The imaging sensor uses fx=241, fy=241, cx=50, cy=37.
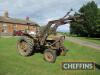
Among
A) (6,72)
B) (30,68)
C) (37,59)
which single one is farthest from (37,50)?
(6,72)

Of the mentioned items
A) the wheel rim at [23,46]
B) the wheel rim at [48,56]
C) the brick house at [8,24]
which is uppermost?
the brick house at [8,24]

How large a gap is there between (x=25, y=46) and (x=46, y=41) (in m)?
1.77

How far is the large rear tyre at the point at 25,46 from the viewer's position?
1911cm

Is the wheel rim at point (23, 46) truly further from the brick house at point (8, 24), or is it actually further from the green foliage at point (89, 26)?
the green foliage at point (89, 26)

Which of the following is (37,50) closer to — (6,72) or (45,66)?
(45,66)

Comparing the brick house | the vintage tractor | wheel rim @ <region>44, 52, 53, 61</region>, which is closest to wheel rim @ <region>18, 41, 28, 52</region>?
the vintage tractor

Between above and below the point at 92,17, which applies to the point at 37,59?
below

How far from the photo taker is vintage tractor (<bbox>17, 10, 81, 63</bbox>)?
1808cm

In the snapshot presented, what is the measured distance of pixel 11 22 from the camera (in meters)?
63.3

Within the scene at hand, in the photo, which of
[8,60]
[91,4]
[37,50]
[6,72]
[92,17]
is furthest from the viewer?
[91,4]

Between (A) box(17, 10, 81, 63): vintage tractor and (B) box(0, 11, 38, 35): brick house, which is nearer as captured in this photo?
(A) box(17, 10, 81, 63): vintage tractor

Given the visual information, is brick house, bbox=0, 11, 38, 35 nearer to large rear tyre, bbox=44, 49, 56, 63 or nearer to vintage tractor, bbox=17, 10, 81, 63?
vintage tractor, bbox=17, 10, 81, 63

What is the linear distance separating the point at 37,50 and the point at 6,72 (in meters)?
7.75

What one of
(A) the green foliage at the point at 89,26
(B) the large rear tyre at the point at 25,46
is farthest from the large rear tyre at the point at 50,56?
(A) the green foliage at the point at 89,26
